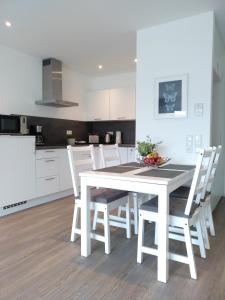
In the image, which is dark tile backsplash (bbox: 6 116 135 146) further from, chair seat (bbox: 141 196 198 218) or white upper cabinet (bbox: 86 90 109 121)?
chair seat (bbox: 141 196 198 218)

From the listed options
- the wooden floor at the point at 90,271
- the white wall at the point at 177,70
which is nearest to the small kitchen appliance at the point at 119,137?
the white wall at the point at 177,70

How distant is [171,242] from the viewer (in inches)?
98.0

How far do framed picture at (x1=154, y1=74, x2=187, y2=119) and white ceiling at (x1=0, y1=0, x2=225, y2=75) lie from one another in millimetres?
737

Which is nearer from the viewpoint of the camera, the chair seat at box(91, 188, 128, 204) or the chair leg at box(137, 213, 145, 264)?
the chair leg at box(137, 213, 145, 264)

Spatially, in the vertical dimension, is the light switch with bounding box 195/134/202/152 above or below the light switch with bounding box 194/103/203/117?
below

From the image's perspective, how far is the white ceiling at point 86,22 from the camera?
2.60 meters

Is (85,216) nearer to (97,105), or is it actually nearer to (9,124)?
(9,124)

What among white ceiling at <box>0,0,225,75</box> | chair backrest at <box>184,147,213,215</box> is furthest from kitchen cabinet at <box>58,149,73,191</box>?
chair backrest at <box>184,147,213,215</box>

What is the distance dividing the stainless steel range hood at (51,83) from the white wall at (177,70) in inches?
69.8

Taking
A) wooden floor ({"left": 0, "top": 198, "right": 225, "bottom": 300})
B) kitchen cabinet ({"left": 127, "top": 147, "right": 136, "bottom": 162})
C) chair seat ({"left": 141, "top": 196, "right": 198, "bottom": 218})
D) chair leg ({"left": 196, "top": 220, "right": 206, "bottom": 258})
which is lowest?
wooden floor ({"left": 0, "top": 198, "right": 225, "bottom": 300})

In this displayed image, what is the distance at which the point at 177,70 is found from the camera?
9.95 ft

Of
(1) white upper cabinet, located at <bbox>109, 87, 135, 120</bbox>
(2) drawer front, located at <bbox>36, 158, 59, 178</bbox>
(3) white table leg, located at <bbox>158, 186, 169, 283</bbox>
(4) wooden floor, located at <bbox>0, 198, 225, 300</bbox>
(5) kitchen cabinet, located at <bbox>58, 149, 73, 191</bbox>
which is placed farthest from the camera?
(1) white upper cabinet, located at <bbox>109, 87, 135, 120</bbox>

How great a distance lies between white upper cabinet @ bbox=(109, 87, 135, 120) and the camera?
5.02 m

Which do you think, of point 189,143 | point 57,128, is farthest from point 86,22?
point 57,128
